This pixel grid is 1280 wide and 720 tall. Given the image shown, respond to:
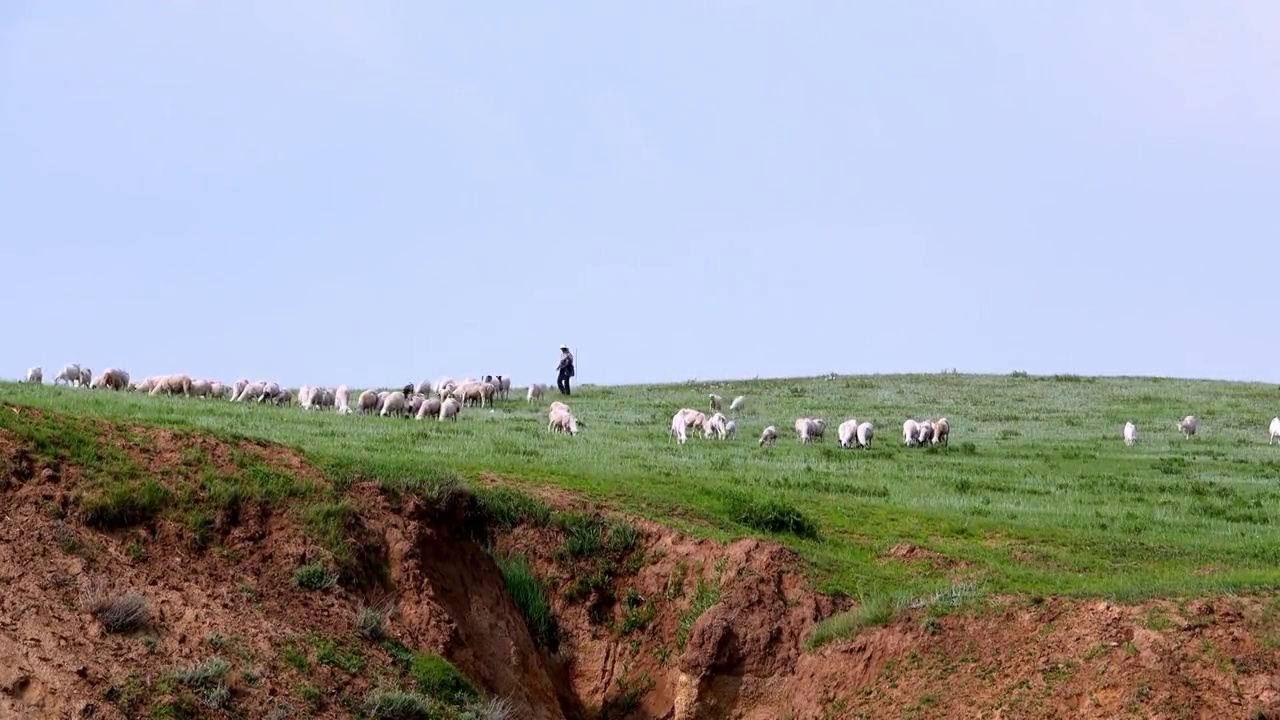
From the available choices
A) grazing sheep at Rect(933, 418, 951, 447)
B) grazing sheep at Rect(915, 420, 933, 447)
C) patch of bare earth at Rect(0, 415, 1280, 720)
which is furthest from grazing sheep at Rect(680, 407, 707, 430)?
patch of bare earth at Rect(0, 415, 1280, 720)

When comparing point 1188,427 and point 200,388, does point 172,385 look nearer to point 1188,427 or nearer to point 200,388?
point 200,388

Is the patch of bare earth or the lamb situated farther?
the lamb

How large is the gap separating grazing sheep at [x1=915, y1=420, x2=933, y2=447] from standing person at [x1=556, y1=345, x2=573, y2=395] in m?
15.9

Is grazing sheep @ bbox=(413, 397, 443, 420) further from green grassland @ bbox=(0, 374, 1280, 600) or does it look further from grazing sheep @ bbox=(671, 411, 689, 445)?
grazing sheep @ bbox=(671, 411, 689, 445)

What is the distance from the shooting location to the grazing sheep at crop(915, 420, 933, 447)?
39594 millimetres

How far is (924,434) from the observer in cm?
3972

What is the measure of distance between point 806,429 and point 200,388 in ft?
53.8

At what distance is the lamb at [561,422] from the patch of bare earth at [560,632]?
16.4m

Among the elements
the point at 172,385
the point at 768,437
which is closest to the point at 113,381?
the point at 172,385

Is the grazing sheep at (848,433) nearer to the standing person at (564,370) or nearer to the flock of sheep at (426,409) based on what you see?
the flock of sheep at (426,409)

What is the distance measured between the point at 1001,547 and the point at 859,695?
6.67 meters

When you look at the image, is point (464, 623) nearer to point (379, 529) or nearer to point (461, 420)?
point (379, 529)

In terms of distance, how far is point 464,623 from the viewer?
1738 centimetres

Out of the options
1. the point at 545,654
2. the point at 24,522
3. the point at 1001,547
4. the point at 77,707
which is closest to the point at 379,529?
the point at 545,654
